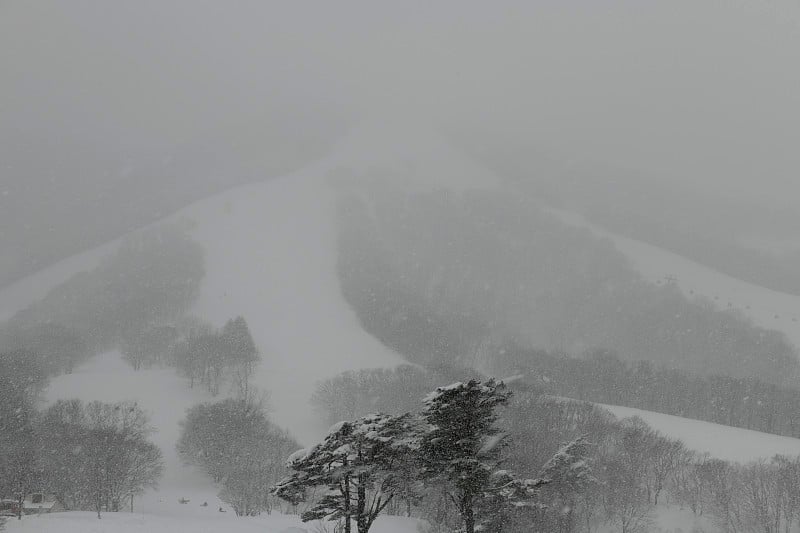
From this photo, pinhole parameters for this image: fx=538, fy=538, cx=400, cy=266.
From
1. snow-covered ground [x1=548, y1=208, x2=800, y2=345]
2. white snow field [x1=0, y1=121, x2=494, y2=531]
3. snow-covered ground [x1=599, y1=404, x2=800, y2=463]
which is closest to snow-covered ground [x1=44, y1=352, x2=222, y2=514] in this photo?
white snow field [x1=0, y1=121, x2=494, y2=531]

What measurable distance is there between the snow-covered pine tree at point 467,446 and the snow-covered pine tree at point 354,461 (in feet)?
2.93

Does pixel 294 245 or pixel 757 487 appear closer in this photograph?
pixel 757 487

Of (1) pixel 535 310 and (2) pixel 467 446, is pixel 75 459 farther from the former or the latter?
(1) pixel 535 310

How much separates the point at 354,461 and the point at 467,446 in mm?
3981

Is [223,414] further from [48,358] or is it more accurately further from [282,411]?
[48,358]

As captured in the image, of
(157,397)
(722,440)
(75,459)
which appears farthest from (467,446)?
(157,397)

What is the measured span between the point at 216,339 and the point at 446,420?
84462 mm

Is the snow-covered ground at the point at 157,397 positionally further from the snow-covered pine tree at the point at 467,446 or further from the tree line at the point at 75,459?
the snow-covered pine tree at the point at 467,446

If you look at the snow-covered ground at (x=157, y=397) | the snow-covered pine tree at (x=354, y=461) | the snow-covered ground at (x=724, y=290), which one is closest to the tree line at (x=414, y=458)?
the snow-covered pine tree at (x=354, y=461)

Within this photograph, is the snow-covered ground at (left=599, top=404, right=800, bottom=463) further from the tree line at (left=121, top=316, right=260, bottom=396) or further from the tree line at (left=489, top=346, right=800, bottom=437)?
the tree line at (left=121, top=316, right=260, bottom=396)

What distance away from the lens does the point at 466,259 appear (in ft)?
648

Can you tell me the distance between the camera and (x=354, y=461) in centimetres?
1816

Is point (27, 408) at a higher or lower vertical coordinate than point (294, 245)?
lower

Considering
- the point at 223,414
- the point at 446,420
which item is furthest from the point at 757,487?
the point at 223,414
